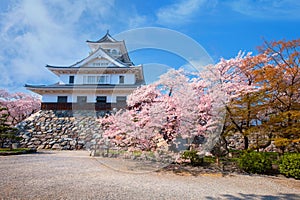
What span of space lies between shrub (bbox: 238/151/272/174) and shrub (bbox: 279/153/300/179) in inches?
12.9

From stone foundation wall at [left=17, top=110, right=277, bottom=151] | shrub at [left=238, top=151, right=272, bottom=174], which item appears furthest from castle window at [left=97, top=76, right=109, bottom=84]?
shrub at [left=238, top=151, right=272, bottom=174]

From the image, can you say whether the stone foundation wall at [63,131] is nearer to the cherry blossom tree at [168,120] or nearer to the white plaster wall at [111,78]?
the white plaster wall at [111,78]

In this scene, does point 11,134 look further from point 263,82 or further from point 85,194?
point 263,82

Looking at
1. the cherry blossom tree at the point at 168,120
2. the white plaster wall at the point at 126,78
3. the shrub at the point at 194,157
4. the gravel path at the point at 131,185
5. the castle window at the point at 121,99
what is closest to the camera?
the gravel path at the point at 131,185

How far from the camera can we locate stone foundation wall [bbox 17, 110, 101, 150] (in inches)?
467

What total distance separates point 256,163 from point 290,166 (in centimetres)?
84

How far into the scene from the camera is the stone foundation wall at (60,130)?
1185 cm

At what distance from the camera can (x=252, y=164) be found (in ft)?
19.6

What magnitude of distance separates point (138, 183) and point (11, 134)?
8642mm

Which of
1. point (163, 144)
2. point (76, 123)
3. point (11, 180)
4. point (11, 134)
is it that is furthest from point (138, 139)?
point (76, 123)

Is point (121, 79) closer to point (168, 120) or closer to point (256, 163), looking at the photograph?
point (168, 120)

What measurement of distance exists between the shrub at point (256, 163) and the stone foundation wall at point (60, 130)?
324 inches

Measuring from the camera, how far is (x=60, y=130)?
12.6 metres

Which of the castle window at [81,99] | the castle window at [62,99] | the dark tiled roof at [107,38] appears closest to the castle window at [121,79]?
the castle window at [81,99]
